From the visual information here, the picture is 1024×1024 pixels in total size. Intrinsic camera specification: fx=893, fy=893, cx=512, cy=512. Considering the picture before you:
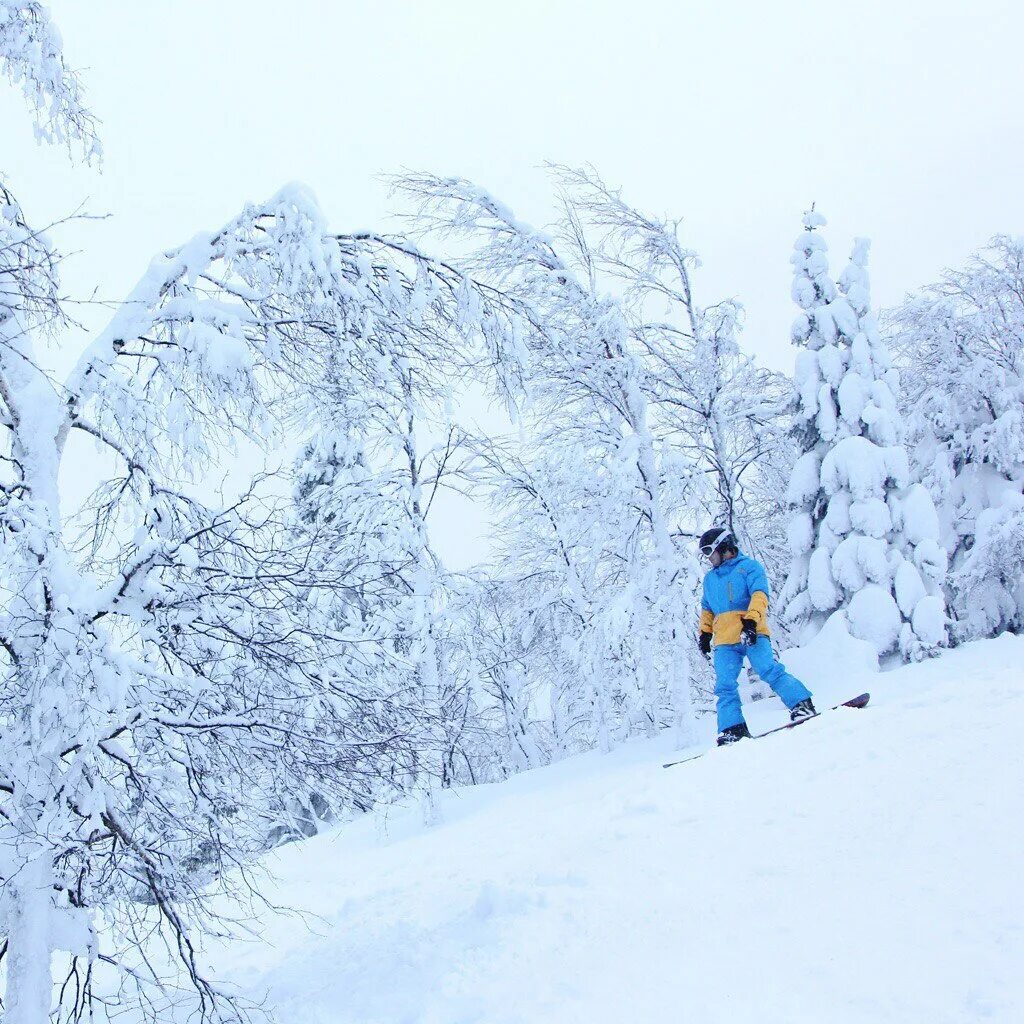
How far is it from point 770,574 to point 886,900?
39.6 feet

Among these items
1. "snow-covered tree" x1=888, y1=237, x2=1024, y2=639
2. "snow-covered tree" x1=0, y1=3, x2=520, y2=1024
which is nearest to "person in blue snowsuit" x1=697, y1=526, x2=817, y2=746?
"snow-covered tree" x1=0, y1=3, x2=520, y2=1024

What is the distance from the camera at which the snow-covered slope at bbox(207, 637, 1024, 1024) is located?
3006 millimetres

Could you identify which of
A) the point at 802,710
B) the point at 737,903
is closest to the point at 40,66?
the point at 737,903

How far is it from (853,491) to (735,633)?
437 centimetres

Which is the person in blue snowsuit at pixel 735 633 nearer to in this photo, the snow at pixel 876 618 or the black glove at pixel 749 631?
the black glove at pixel 749 631

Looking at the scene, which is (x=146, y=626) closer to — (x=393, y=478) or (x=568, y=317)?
(x=568, y=317)

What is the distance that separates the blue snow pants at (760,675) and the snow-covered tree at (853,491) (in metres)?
3.25

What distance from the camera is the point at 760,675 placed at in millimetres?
7977

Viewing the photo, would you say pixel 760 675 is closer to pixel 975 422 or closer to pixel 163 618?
pixel 163 618

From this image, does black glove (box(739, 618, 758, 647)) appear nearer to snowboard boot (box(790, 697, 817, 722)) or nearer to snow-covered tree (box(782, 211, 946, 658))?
snowboard boot (box(790, 697, 817, 722))

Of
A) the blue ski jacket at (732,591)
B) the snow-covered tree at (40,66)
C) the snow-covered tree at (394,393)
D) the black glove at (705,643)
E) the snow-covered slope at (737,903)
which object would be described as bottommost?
the snow-covered slope at (737,903)

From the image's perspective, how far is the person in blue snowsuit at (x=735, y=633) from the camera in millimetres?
7898

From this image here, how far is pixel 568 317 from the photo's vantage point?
10.5 meters

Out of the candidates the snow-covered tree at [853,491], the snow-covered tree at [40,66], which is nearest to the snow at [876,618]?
the snow-covered tree at [853,491]
